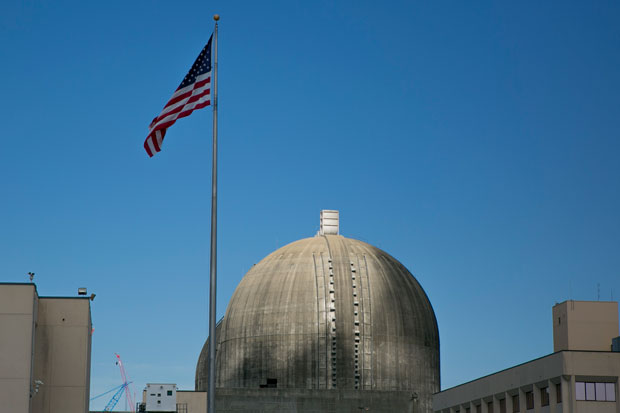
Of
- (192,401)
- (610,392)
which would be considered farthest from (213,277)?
(192,401)

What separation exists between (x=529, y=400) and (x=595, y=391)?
5.87 meters

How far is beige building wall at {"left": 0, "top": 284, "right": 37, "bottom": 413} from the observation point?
148 ft

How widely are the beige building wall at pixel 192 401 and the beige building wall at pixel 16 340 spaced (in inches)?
1253

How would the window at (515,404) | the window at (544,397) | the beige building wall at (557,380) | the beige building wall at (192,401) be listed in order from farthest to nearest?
the beige building wall at (192,401), the window at (515,404), the window at (544,397), the beige building wall at (557,380)

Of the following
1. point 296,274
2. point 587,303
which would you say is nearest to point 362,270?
point 296,274

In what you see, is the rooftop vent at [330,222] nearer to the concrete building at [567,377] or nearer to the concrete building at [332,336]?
the concrete building at [332,336]

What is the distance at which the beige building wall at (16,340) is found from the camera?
45.2m

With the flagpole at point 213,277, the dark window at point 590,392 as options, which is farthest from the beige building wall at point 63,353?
the dark window at point 590,392

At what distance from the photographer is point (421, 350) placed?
282 ft

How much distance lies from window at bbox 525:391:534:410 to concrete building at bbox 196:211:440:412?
60.6ft

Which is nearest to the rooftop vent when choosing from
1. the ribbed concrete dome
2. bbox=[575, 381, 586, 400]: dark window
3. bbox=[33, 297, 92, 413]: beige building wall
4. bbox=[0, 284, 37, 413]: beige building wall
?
the ribbed concrete dome

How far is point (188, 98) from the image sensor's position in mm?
36344

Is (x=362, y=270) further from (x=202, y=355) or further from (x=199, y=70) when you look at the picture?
(x=199, y=70)

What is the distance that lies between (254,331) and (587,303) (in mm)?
28306
